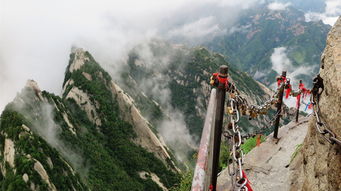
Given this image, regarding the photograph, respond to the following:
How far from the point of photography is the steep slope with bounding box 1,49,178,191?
335 ft

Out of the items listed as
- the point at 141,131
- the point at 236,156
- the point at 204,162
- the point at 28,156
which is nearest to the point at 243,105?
the point at 236,156

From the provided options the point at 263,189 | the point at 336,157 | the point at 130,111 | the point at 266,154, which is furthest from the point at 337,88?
the point at 130,111

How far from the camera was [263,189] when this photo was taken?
12000mm

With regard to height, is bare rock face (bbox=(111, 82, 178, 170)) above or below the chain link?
above

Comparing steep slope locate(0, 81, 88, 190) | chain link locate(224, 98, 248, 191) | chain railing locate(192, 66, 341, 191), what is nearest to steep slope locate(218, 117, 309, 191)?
chain railing locate(192, 66, 341, 191)

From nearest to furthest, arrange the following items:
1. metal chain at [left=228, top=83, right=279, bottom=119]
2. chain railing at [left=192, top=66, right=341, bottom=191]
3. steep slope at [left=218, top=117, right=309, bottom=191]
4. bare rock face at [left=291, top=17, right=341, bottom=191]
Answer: chain railing at [left=192, top=66, right=341, bottom=191], bare rock face at [left=291, top=17, right=341, bottom=191], metal chain at [left=228, top=83, right=279, bottom=119], steep slope at [left=218, top=117, right=309, bottom=191]

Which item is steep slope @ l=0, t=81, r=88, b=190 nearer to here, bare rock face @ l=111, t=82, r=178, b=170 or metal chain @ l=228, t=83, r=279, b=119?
bare rock face @ l=111, t=82, r=178, b=170

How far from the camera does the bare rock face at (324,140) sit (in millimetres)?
5559

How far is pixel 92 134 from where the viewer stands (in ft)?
472

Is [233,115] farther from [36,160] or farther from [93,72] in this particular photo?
[93,72]

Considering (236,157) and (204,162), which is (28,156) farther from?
(236,157)

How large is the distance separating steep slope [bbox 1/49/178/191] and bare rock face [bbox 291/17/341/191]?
3437 inches

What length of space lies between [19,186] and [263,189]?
76.1 metres

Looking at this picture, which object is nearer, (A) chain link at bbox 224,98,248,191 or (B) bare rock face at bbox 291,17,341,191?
(A) chain link at bbox 224,98,248,191
